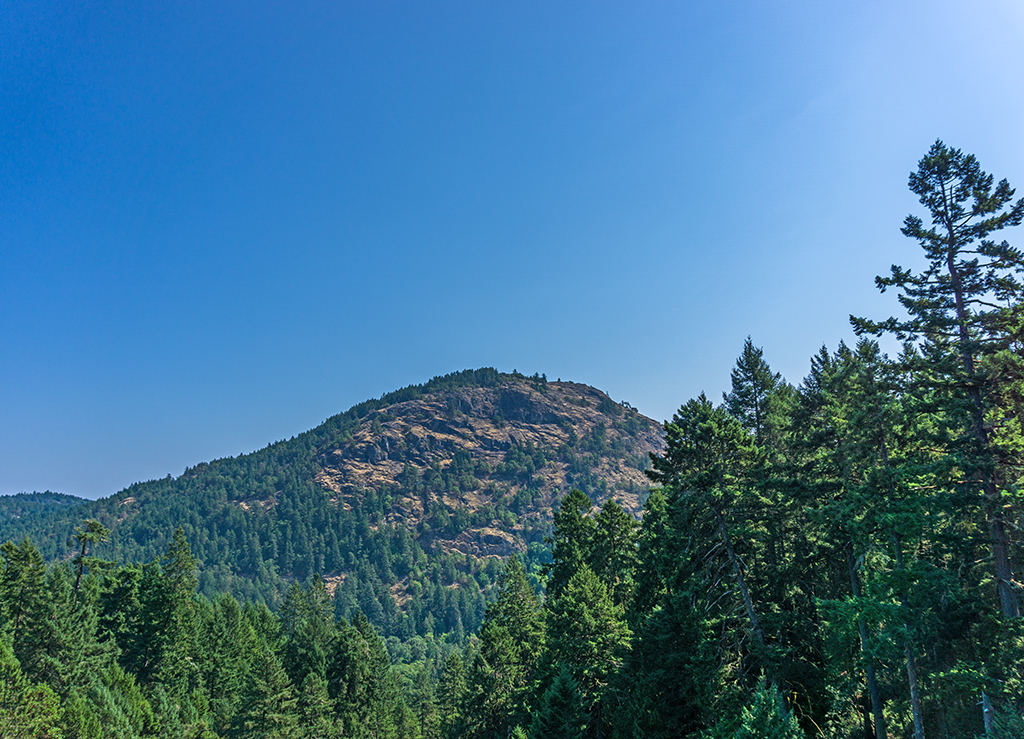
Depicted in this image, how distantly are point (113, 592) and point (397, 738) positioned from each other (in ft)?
87.5

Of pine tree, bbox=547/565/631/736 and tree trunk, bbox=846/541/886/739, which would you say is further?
pine tree, bbox=547/565/631/736

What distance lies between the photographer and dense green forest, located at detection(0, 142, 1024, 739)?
584 inches

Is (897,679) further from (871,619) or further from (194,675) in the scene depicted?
(194,675)

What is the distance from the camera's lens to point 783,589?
72.2 feet

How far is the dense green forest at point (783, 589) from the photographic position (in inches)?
584

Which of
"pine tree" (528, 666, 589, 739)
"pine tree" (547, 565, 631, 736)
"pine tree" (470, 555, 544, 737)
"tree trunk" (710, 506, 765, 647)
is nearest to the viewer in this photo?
"tree trunk" (710, 506, 765, 647)

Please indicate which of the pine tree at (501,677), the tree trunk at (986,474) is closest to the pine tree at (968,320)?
the tree trunk at (986,474)

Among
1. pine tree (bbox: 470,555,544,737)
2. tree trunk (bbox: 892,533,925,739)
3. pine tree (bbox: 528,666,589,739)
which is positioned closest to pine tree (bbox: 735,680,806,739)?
tree trunk (bbox: 892,533,925,739)

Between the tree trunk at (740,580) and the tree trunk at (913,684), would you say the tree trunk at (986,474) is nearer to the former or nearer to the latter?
the tree trunk at (913,684)

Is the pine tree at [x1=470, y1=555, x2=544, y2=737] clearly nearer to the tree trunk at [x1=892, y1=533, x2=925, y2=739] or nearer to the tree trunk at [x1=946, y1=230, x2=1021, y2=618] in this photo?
the tree trunk at [x1=892, y1=533, x2=925, y2=739]

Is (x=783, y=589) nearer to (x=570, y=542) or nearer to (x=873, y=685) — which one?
(x=873, y=685)

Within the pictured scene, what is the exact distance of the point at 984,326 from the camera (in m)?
15.1

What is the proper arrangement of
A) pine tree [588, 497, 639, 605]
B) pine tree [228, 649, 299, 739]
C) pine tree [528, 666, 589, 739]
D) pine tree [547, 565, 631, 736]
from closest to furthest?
1. pine tree [528, 666, 589, 739]
2. pine tree [547, 565, 631, 736]
3. pine tree [588, 497, 639, 605]
4. pine tree [228, 649, 299, 739]

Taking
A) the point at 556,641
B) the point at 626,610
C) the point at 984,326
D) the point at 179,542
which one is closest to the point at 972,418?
the point at 984,326
